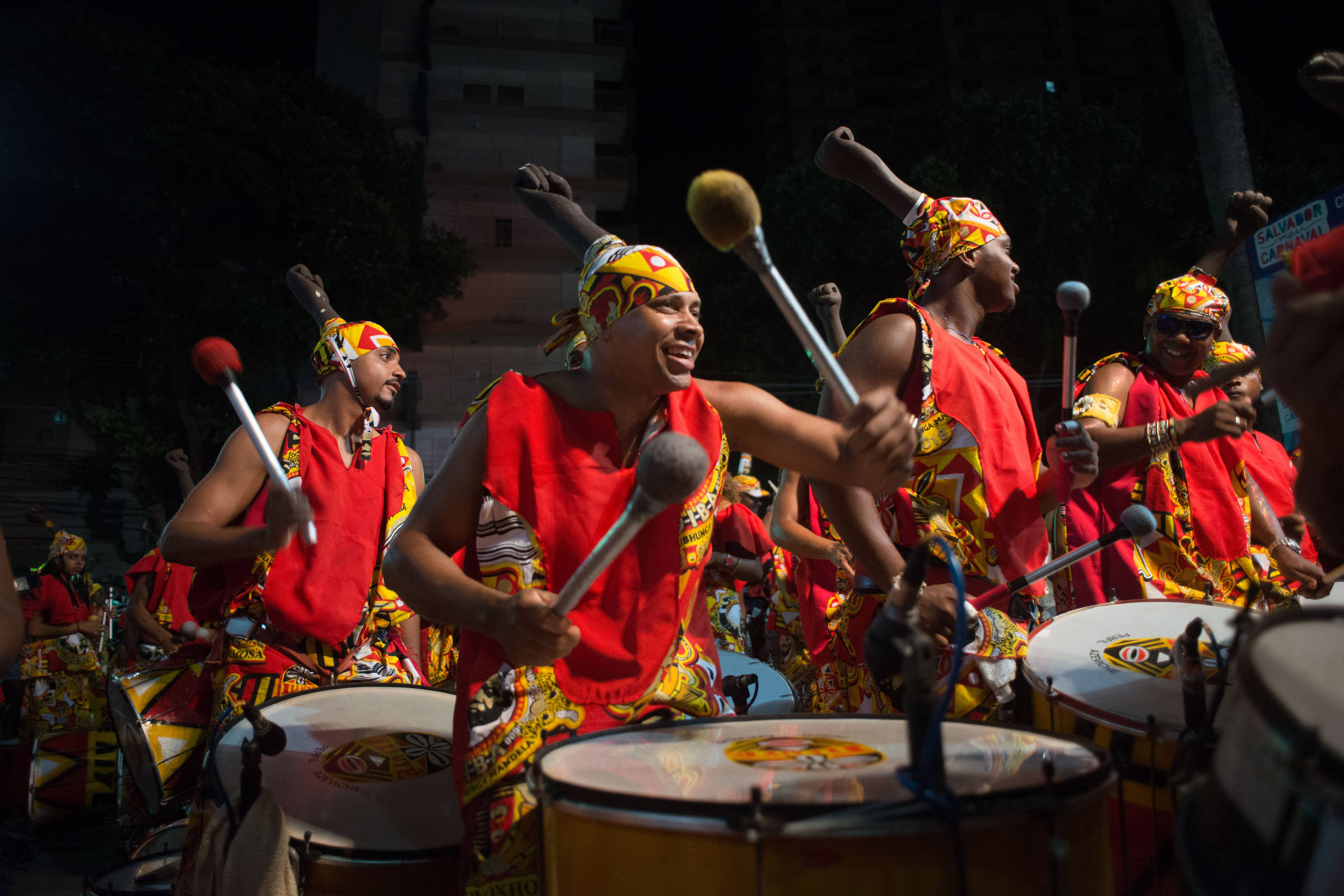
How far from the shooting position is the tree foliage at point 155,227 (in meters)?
22.4

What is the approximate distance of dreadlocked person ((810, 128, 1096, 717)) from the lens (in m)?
2.85

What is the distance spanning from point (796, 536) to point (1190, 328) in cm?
205

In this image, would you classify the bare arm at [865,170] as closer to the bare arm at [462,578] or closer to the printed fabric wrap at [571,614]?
the printed fabric wrap at [571,614]

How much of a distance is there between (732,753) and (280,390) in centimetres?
2508

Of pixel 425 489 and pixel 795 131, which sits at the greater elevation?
pixel 795 131

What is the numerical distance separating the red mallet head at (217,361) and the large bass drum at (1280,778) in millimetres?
2597

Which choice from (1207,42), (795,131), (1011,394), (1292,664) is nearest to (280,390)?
(1207,42)

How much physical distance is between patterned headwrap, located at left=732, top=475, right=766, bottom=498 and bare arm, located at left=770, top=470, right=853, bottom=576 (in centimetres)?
468

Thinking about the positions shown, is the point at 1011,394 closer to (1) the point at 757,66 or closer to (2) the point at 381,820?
(2) the point at 381,820

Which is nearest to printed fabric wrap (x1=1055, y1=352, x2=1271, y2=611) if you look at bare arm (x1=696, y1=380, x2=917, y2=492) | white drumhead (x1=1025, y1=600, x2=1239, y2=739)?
white drumhead (x1=1025, y1=600, x2=1239, y2=739)

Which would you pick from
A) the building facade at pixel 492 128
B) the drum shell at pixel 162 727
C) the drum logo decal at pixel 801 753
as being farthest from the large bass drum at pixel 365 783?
the building facade at pixel 492 128

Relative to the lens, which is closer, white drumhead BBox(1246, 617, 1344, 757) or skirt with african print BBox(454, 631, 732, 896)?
white drumhead BBox(1246, 617, 1344, 757)

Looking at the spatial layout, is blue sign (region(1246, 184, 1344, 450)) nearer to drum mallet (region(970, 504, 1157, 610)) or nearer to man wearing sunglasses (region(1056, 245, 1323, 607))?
man wearing sunglasses (region(1056, 245, 1323, 607))

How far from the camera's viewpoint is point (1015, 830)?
1.47m
